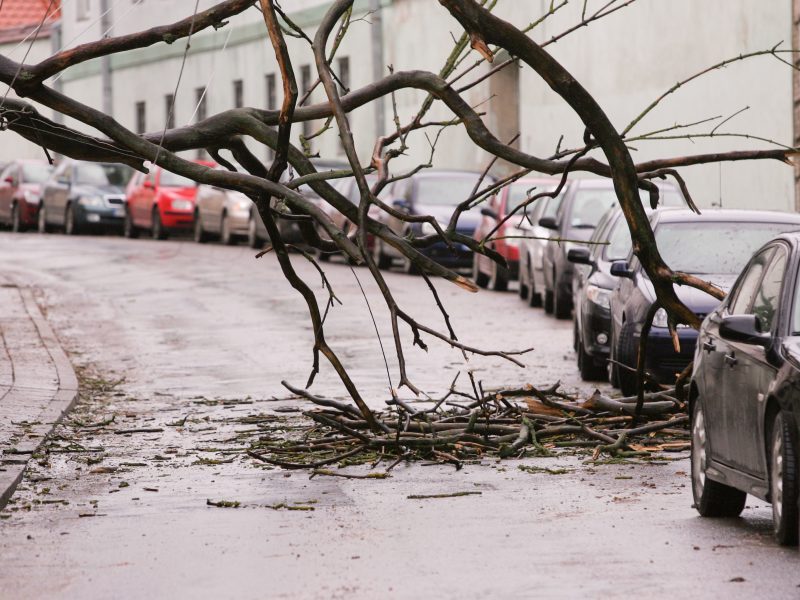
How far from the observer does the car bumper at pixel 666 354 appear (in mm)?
15328

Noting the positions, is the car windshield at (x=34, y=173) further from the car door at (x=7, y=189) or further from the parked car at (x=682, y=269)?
the parked car at (x=682, y=269)

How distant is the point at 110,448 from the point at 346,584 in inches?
223

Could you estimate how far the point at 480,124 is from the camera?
10.4 metres

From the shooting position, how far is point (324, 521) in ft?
31.4

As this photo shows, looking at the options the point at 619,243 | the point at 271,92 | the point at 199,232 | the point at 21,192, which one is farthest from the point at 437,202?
the point at 21,192

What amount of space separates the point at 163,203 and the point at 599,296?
30.3 meters

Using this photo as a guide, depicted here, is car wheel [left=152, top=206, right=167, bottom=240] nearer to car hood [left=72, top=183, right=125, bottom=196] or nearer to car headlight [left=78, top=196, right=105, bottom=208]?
car headlight [left=78, top=196, right=105, bottom=208]

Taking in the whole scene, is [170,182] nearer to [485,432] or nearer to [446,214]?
[446,214]

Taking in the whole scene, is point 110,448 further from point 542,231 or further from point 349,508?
point 542,231

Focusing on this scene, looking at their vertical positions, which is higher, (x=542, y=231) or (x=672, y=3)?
(x=672, y=3)

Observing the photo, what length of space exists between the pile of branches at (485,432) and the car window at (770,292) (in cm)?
279

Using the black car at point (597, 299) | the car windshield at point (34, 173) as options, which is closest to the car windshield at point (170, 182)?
the car windshield at point (34, 173)

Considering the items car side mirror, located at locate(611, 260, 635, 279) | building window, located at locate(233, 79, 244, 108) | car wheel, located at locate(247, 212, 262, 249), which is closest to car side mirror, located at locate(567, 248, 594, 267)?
car side mirror, located at locate(611, 260, 635, 279)

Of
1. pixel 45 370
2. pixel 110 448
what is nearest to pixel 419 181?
pixel 45 370
